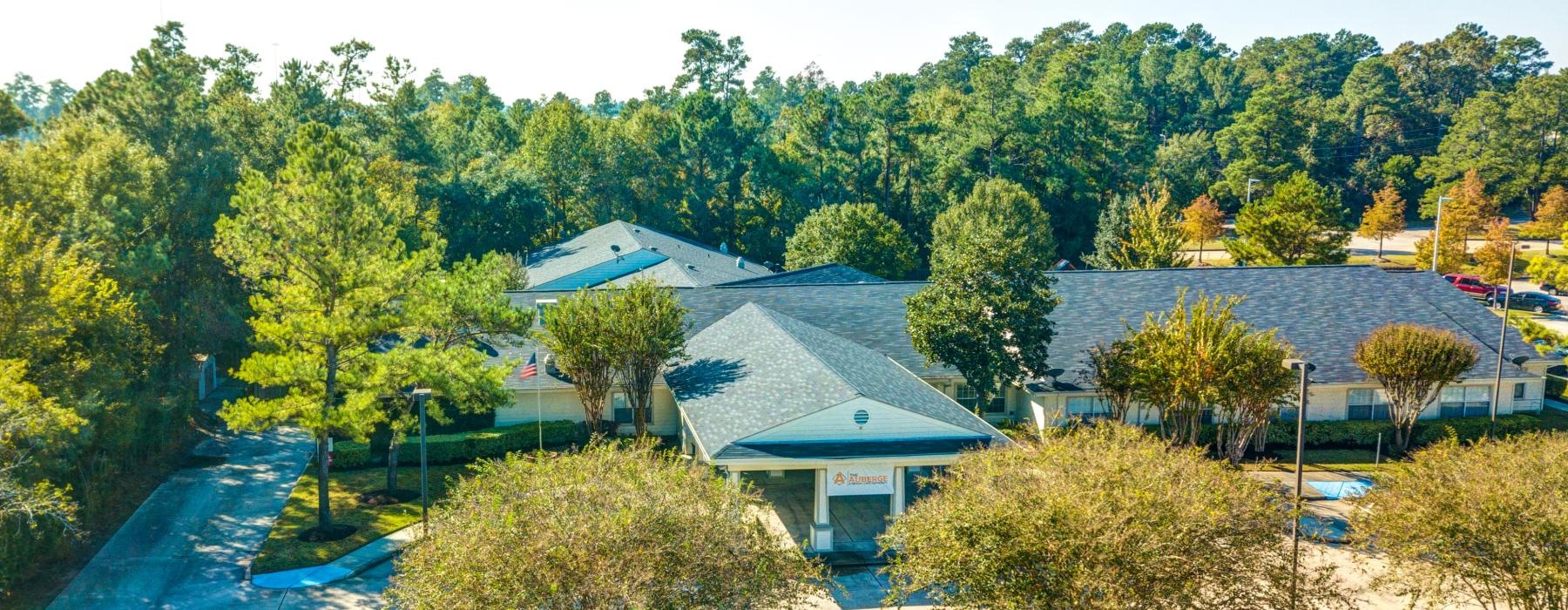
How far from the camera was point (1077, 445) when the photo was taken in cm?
2106

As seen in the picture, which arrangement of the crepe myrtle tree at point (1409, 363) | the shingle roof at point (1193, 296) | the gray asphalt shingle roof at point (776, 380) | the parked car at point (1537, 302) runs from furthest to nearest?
the parked car at point (1537, 302)
the shingle roof at point (1193, 296)
the crepe myrtle tree at point (1409, 363)
the gray asphalt shingle roof at point (776, 380)

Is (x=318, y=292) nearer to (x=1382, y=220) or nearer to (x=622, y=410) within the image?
(x=622, y=410)

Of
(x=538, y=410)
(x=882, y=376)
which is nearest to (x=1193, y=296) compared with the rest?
(x=882, y=376)

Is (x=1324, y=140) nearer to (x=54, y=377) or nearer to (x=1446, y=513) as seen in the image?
(x=1446, y=513)

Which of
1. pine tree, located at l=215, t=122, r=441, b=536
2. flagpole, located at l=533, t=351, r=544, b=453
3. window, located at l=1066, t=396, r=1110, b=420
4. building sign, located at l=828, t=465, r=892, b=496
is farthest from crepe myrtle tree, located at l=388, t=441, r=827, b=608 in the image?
window, located at l=1066, t=396, r=1110, b=420

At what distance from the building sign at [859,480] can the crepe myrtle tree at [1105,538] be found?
8078 mm

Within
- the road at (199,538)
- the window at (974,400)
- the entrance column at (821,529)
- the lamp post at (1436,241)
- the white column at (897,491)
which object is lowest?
the road at (199,538)

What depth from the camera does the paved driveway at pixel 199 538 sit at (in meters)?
25.9

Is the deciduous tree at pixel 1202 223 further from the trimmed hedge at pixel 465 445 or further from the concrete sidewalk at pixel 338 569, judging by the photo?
the concrete sidewalk at pixel 338 569

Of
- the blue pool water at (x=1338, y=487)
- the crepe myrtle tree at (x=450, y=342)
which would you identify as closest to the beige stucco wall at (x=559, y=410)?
the crepe myrtle tree at (x=450, y=342)

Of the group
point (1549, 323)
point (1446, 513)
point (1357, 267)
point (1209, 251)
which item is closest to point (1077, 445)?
point (1446, 513)

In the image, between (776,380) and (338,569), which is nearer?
(338,569)

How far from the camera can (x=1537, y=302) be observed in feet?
216

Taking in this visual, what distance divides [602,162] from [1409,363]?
59.3 meters
